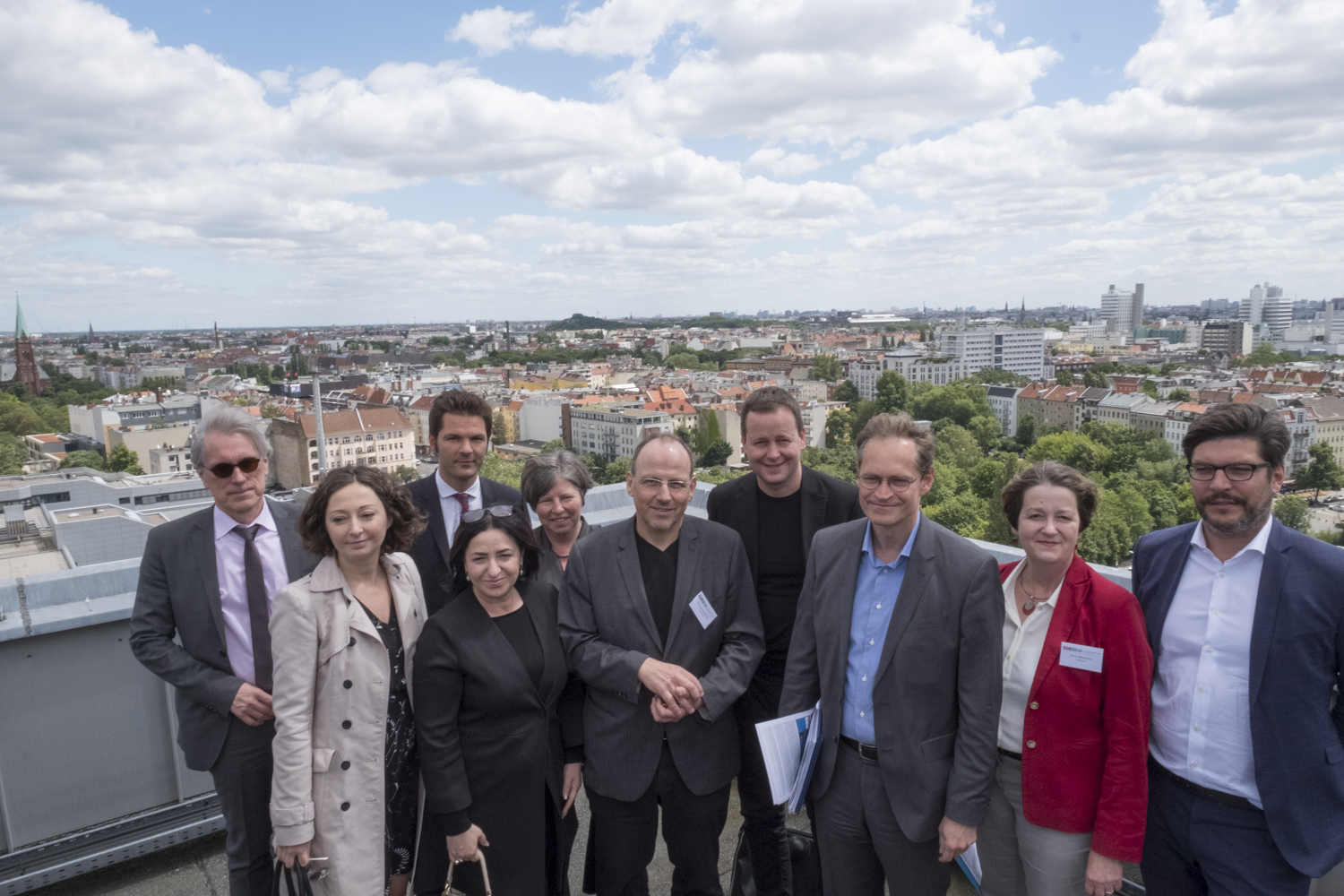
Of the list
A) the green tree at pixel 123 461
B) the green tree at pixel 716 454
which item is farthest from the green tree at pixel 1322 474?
the green tree at pixel 123 461

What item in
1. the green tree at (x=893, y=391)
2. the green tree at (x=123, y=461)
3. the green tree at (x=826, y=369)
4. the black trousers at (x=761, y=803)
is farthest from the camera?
the green tree at (x=826, y=369)

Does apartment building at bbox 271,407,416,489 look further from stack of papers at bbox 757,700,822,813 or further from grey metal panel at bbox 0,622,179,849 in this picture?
stack of papers at bbox 757,700,822,813

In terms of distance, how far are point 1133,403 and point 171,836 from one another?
191 ft

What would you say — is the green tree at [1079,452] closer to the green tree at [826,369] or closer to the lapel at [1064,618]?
the green tree at [826,369]

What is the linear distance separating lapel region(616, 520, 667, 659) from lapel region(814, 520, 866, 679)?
0.37m

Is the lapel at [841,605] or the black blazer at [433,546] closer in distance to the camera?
the lapel at [841,605]

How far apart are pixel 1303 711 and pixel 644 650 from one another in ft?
4.46

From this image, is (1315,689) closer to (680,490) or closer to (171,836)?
(680,490)

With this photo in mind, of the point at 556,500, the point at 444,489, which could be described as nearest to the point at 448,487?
the point at 444,489

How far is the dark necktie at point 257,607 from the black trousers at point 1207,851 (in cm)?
206

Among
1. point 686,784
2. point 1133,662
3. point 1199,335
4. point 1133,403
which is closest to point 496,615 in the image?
point 686,784

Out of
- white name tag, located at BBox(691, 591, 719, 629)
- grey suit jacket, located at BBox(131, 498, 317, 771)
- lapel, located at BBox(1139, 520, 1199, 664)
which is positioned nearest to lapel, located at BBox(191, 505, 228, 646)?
grey suit jacket, located at BBox(131, 498, 317, 771)

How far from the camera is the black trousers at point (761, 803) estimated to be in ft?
7.16

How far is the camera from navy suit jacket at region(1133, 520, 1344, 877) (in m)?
1.61
